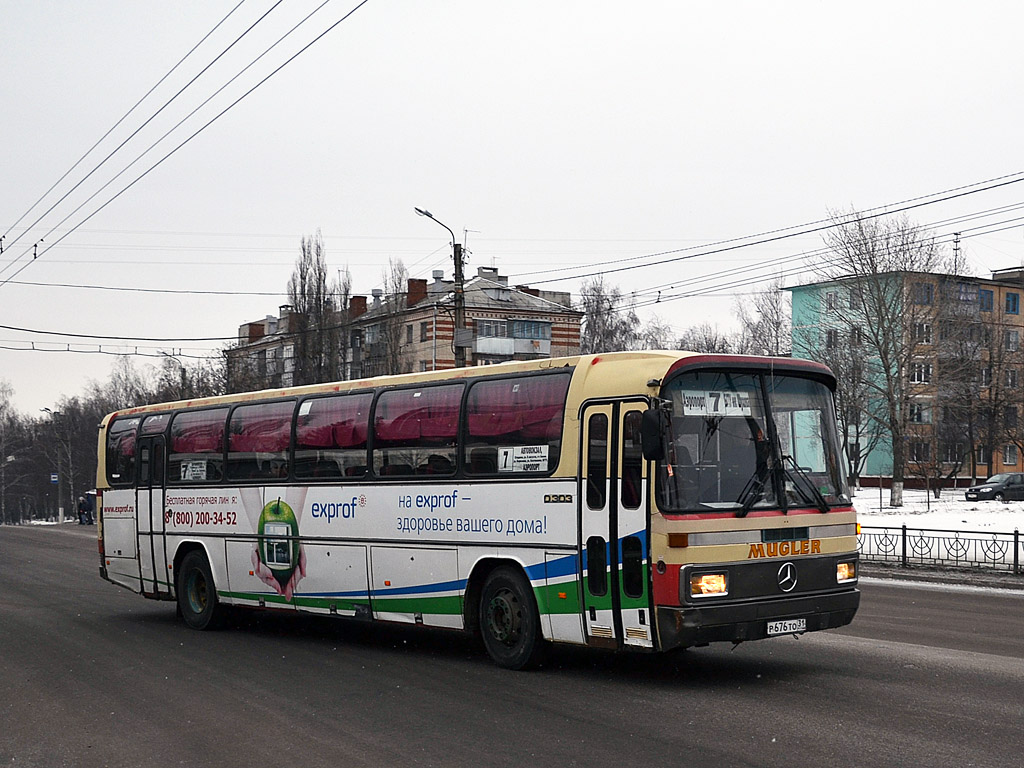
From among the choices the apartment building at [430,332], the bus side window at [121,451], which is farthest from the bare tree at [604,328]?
the bus side window at [121,451]

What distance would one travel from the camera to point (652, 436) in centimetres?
962

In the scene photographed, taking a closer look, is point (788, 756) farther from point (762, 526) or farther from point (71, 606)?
point (71, 606)

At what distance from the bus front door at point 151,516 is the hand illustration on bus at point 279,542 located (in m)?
2.38

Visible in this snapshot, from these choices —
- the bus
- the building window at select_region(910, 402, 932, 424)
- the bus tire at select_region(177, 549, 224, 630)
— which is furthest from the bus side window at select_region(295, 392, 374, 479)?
the building window at select_region(910, 402, 932, 424)

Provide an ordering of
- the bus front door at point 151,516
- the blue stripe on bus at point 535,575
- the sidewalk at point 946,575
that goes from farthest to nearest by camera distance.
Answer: the sidewalk at point 946,575
the bus front door at point 151,516
the blue stripe on bus at point 535,575

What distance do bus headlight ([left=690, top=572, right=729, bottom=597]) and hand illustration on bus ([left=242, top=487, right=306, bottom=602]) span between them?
229 inches

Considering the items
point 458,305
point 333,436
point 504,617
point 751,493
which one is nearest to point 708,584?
point 751,493

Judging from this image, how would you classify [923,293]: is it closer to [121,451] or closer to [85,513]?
[121,451]

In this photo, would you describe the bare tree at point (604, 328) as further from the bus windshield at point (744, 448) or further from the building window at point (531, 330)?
the bus windshield at point (744, 448)

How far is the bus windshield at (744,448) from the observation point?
9922 millimetres

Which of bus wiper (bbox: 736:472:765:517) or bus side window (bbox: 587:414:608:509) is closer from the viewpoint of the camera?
bus wiper (bbox: 736:472:765:517)

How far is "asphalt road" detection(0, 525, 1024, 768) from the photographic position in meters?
7.62

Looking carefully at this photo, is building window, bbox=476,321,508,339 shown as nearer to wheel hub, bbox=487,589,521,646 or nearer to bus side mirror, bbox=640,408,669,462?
wheel hub, bbox=487,589,521,646

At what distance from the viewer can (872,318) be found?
1980 inches
